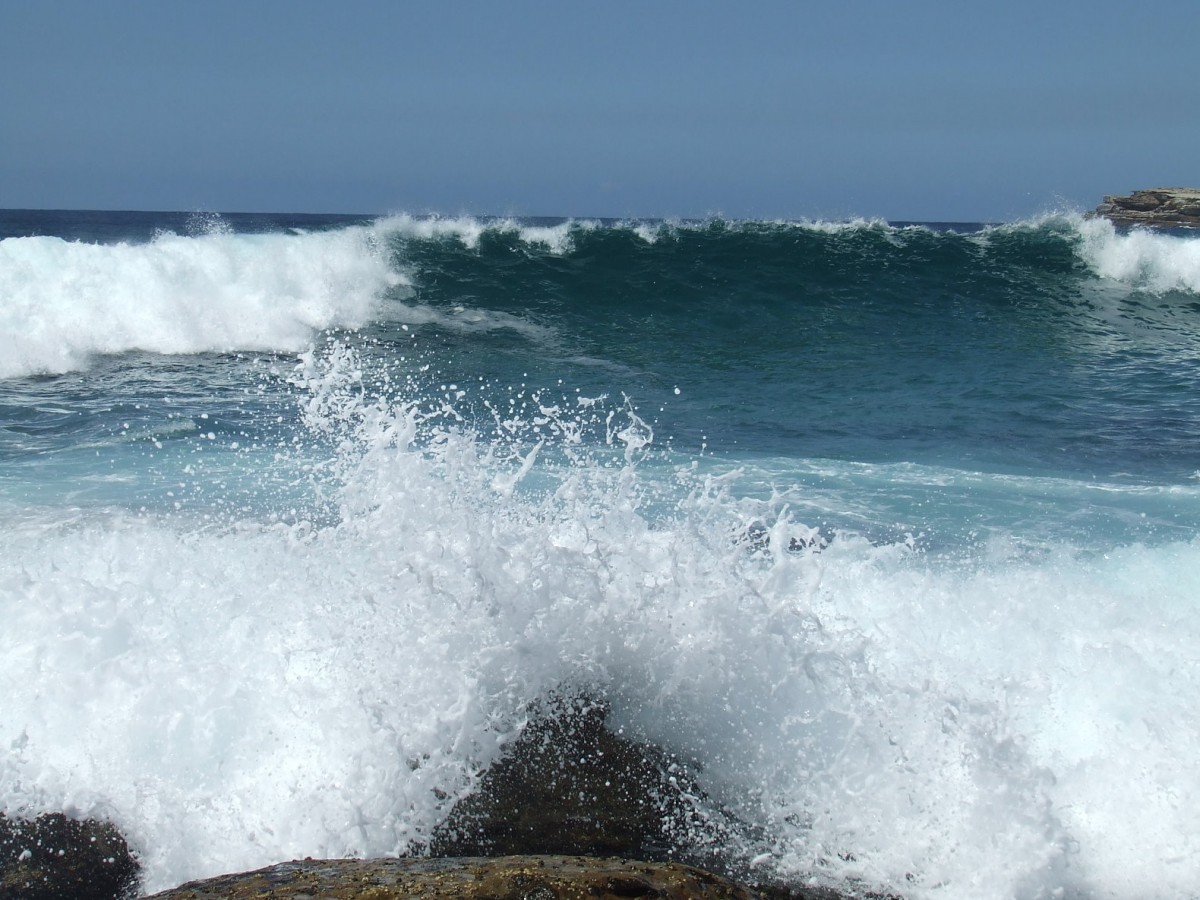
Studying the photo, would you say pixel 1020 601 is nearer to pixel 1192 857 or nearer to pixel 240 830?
pixel 1192 857

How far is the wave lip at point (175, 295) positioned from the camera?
533 inches

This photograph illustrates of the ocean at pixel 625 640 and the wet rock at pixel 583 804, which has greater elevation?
the ocean at pixel 625 640

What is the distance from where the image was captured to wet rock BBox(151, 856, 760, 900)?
260 cm

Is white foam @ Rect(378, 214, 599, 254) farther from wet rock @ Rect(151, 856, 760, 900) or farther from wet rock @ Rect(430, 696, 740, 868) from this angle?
wet rock @ Rect(151, 856, 760, 900)

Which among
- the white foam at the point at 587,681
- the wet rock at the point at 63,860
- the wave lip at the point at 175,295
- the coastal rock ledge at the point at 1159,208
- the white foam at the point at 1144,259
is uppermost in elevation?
the coastal rock ledge at the point at 1159,208

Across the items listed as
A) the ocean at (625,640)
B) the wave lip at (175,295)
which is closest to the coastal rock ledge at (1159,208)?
the wave lip at (175,295)

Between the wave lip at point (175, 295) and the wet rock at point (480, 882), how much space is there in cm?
1177

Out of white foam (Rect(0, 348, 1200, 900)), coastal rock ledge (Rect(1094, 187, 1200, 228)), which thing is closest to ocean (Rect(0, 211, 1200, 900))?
white foam (Rect(0, 348, 1200, 900))

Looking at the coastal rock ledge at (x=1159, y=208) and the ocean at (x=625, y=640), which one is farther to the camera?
the coastal rock ledge at (x=1159, y=208)

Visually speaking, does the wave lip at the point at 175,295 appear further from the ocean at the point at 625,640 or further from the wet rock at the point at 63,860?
the wet rock at the point at 63,860

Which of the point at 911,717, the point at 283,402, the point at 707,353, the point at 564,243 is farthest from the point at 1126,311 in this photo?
the point at 911,717

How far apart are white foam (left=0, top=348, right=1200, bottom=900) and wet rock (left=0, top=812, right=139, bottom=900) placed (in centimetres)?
9

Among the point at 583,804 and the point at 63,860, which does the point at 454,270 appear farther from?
the point at 63,860

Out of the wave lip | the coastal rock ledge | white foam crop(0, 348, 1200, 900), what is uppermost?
the coastal rock ledge
